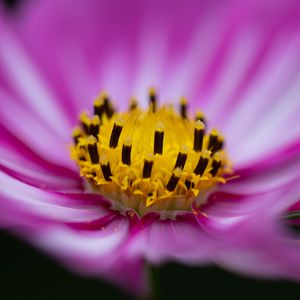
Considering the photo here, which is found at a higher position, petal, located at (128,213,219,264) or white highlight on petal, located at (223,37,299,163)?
white highlight on petal, located at (223,37,299,163)

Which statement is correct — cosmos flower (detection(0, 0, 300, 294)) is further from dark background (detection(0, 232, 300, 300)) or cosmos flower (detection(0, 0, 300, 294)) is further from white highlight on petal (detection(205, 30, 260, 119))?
dark background (detection(0, 232, 300, 300))

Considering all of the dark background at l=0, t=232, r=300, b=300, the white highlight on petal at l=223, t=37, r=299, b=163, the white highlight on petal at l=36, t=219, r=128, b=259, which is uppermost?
the white highlight on petal at l=223, t=37, r=299, b=163

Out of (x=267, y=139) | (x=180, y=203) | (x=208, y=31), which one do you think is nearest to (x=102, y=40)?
(x=208, y=31)

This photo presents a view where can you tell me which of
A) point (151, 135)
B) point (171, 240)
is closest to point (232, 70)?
point (151, 135)

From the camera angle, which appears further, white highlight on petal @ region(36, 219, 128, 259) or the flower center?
the flower center

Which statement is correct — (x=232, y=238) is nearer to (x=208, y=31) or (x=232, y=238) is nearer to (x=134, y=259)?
(x=134, y=259)

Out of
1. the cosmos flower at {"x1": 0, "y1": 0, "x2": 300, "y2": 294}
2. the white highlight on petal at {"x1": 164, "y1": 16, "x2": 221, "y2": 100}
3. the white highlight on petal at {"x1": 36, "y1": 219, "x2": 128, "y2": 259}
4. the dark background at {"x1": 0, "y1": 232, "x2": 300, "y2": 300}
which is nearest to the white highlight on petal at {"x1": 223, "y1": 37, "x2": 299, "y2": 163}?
the cosmos flower at {"x1": 0, "y1": 0, "x2": 300, "y2": 294}

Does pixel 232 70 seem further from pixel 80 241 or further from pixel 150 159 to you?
pixel 80 241

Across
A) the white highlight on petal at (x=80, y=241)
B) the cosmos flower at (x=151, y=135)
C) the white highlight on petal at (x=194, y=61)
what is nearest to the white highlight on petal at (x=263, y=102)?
the cosmos flower at (x=151, y=135)
